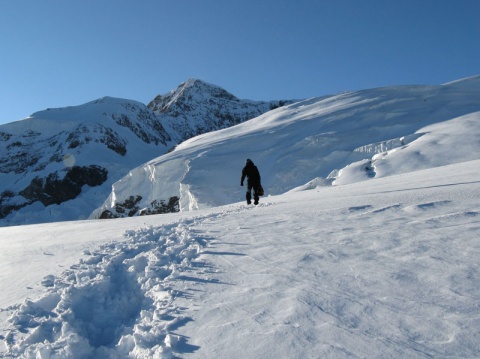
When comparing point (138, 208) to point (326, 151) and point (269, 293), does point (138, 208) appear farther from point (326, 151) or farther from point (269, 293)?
point (269, 293)

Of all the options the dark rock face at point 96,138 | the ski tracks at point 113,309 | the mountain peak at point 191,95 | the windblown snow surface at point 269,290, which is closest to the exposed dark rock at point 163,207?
the windblown snow surface at point 269,290

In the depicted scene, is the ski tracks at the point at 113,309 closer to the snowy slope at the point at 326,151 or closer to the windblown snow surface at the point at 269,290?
the windblown snow surface at the point at 269,290

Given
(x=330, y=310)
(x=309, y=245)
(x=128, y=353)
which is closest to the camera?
(x=128, y=353)

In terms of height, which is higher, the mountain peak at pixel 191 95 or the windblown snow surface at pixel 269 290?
the mountain peak at pixel 191 95

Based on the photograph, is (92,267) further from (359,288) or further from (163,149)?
(163,149)

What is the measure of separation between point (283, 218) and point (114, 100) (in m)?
84.2

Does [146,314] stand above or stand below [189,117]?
below

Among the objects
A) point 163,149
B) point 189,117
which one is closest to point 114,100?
point 163,149

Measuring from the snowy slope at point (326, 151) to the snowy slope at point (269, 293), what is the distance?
13.1 m

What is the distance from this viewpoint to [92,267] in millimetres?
5320

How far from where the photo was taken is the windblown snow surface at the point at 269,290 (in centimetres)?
279

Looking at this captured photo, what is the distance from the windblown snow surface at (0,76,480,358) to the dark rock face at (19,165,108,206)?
5239cm

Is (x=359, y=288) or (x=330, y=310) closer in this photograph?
(x=330, y=310)

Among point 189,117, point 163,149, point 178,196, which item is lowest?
point 178,196
